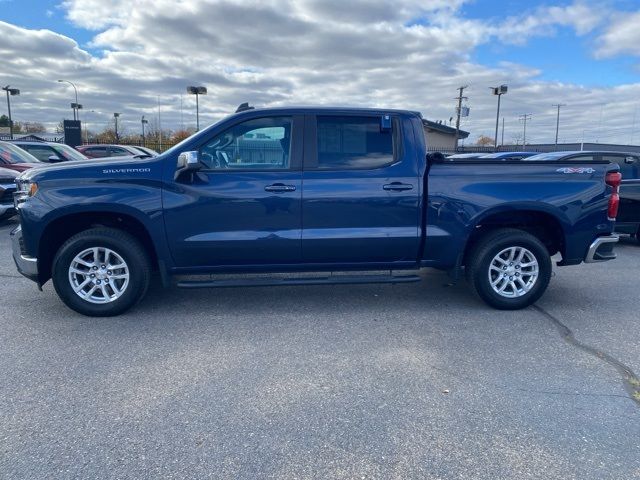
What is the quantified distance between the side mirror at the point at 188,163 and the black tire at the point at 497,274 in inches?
114

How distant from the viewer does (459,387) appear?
3.35 meters

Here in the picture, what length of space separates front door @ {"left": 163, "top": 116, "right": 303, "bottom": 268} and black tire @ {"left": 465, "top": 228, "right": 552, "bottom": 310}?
186 cm

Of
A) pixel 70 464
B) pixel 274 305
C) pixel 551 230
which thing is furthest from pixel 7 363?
pixel 551 230

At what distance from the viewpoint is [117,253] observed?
178 inches

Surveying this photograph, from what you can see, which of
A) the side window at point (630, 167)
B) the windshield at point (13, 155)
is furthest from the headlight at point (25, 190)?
the side window at point (630, 167)

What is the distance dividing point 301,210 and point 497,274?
216 cm

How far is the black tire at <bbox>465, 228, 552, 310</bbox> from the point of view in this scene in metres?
4.88

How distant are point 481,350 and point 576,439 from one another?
4.05 feet

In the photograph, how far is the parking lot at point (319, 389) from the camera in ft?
8.44

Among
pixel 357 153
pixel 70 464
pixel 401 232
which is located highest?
pixel 357 153

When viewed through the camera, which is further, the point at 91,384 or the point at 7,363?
the point at 7,363

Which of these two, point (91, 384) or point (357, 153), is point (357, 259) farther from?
point (91, 384)

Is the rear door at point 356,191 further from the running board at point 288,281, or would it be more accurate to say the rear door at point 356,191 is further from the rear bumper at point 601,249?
the rear bumper at point 601,249

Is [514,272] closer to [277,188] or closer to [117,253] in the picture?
[277,188]
